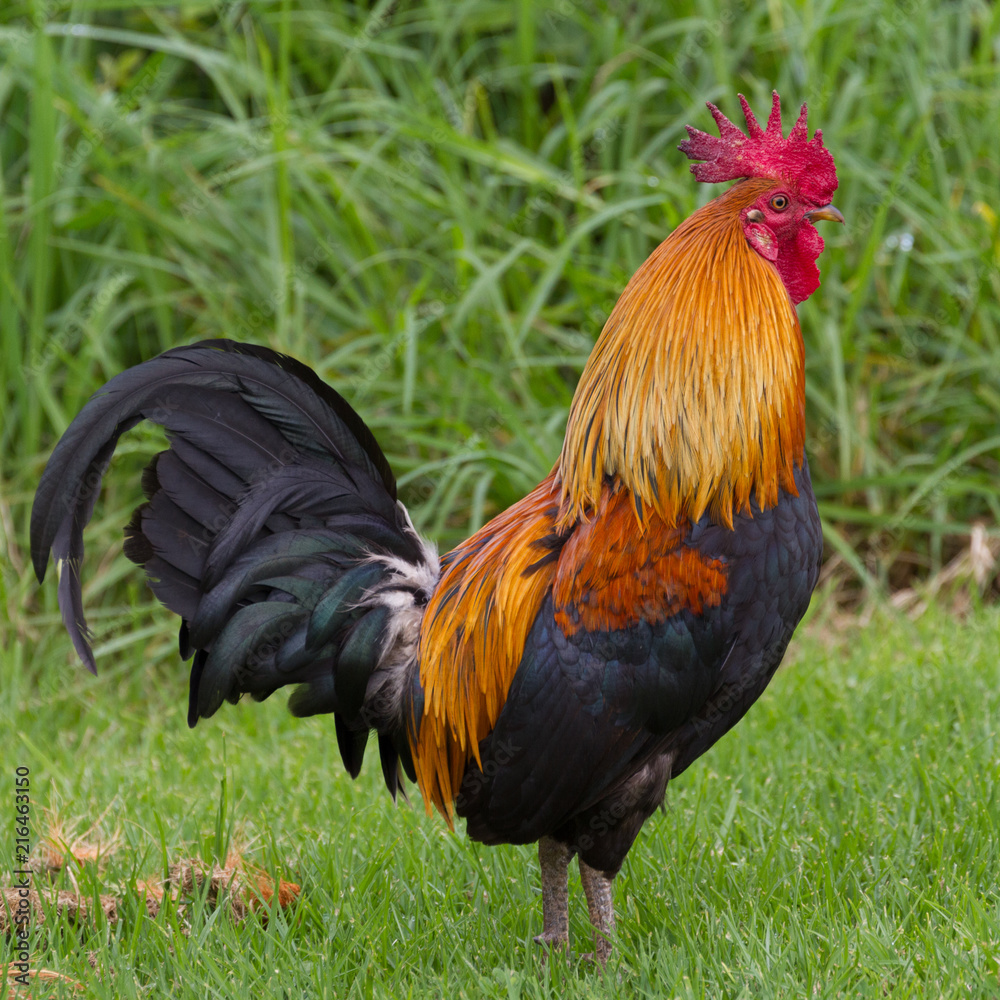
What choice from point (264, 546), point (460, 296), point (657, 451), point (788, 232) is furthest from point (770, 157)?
point (460, 296)

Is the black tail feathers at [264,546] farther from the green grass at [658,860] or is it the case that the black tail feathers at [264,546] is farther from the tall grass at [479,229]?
the tall grass at [479,229]

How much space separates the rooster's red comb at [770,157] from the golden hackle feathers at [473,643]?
1042 mm

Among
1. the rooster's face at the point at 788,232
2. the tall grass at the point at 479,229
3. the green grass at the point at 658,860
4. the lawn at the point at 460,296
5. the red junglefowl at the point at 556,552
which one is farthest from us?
the tall grass at the point at 479,229

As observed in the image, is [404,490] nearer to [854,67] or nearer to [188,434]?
[188,434]

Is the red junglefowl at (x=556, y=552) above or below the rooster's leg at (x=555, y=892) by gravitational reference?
above

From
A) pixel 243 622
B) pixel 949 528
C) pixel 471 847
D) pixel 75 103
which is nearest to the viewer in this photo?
pixel 243 622

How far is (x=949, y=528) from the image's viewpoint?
567 centimetres

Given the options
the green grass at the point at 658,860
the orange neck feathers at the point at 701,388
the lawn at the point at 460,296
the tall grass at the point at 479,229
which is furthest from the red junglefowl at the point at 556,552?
the tall grass at the point at 479,229

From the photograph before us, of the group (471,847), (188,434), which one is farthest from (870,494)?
(188,434)

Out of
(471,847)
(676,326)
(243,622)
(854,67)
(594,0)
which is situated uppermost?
(594,0)

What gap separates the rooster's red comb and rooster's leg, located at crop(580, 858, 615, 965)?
6.30 ft

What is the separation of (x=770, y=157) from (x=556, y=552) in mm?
1222

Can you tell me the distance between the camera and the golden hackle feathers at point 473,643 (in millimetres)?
2961

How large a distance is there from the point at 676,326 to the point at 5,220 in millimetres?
4616
